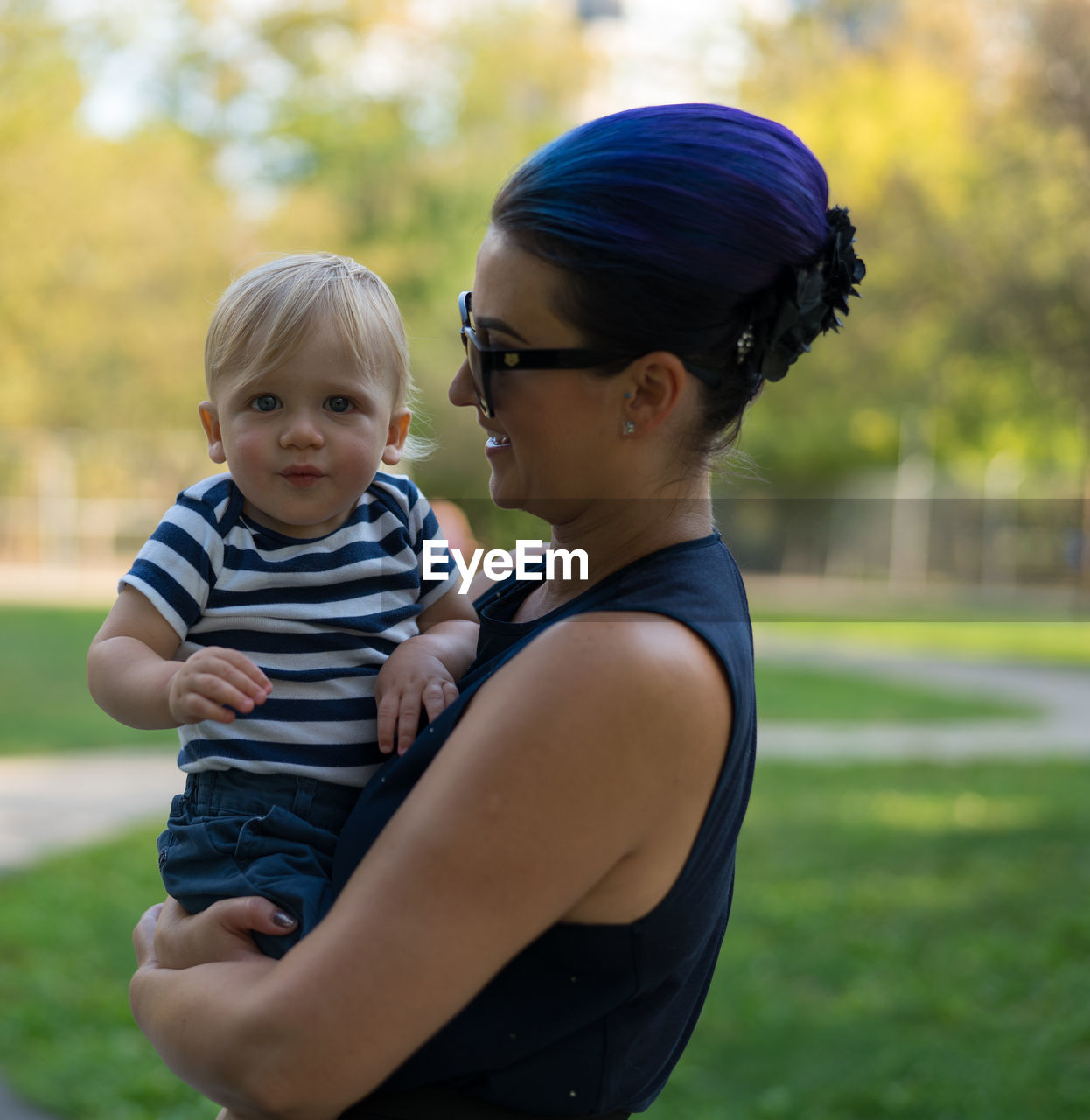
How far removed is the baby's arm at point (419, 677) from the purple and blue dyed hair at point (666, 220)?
18.6 inches

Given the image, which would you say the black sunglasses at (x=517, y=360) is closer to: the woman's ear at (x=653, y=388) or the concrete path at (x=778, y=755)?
the woman's ear at (x=653, y=388)

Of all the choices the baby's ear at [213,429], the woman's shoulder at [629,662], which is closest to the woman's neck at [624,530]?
the woman's shoulder at [629,662]

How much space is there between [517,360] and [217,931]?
76 centimetres

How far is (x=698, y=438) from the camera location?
5.74 feet

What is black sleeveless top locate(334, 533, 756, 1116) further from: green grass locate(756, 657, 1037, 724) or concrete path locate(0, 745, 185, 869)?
green grass locate(756, 657, 1037, 724)

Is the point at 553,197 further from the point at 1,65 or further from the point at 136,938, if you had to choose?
the point at 1,65

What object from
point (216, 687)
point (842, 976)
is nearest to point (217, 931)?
point (216, 687)

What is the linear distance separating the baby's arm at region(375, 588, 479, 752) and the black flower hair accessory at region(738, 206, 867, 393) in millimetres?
530

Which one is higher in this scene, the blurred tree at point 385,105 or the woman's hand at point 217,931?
the blurred tree at point 385,105

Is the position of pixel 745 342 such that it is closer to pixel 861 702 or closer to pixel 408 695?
pixel 408 695

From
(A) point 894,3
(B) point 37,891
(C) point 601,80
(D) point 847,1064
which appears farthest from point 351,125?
(D) point 847,1064

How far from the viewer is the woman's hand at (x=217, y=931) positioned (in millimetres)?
1573

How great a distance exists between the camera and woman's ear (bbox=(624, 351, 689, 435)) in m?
1.62

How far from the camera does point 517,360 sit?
1.63 metres
